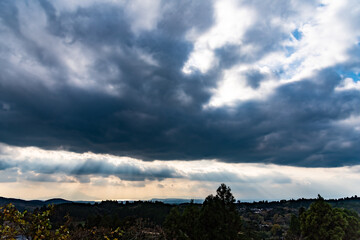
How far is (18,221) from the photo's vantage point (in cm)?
996

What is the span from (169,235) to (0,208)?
114 ft

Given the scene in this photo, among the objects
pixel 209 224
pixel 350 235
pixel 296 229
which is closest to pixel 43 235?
pixel 209 224

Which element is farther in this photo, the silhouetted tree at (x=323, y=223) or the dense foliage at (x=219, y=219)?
the silhouetted tree at (x=323, y=223)

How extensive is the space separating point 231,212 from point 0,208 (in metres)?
30.6

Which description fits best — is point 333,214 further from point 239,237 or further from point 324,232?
point 239,237

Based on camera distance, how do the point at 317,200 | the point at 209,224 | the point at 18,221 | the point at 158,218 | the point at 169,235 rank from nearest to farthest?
the point at 18,221 < the point at 209,224 < the point at 169,235 < the point at 317,200 < the point at 158,218

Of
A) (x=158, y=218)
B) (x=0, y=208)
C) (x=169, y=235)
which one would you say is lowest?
(x=158, y=218)

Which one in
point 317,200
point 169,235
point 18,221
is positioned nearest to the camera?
point 18,221

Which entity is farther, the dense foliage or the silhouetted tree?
the silhouetted tree

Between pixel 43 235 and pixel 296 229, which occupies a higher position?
pixel 43 235

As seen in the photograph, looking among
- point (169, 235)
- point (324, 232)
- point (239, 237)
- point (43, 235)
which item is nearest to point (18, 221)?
point (43, 235)

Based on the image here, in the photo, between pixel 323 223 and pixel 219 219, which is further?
pixel 323 223

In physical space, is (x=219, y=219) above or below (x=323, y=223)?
above

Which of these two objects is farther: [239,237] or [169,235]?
[169,235]
